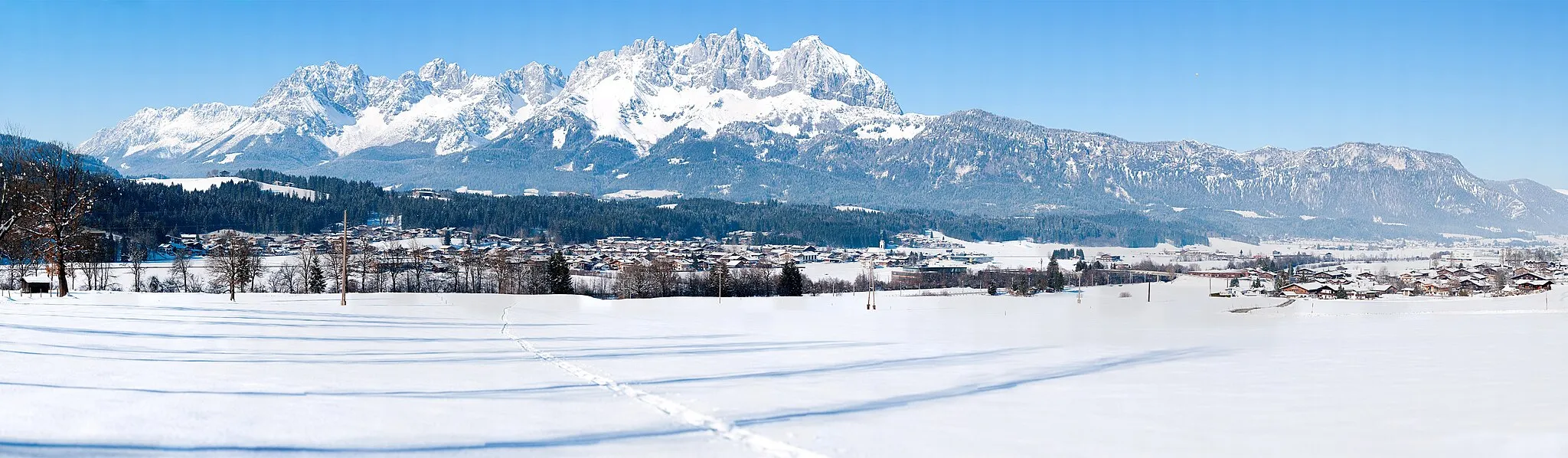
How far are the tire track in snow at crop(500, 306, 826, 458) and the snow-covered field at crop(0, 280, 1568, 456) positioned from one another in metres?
0.04

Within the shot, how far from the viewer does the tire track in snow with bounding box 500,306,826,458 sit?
7207 millimetres

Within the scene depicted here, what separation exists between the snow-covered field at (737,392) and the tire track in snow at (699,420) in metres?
0.04

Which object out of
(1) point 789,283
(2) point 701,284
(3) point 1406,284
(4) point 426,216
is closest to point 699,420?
(1) point 789,283

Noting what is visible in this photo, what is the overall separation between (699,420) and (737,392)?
2190mm

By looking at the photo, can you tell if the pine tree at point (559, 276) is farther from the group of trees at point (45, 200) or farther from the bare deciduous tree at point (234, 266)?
the group of trees at point (45, 200)

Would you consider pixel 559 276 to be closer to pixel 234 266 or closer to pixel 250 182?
pixel 234 266

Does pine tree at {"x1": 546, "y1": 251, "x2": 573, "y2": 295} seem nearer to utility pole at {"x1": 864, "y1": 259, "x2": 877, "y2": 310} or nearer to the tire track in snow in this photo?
utility pole at {"x1": 864, "y1": 259, "x2": 877, "y2": 310}

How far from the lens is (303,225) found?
425ft

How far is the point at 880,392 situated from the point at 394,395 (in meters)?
5.54

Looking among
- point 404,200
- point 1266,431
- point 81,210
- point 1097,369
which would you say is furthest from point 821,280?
point 404,200

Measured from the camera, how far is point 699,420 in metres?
8.54

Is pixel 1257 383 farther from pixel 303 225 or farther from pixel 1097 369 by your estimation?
pixel 303 225

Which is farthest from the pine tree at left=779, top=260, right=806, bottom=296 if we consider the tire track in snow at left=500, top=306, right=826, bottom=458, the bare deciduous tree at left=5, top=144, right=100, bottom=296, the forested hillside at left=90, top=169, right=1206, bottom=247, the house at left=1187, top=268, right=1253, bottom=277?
the house at left=1187, top=268, right=1253, bottom=277

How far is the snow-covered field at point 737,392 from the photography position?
731 centimetres
